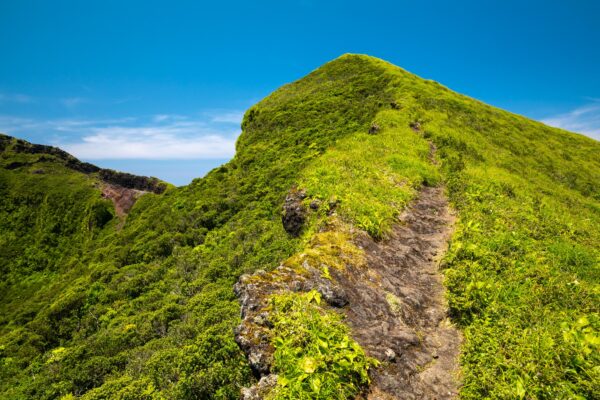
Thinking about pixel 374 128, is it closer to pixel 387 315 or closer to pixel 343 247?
pixel 343 247

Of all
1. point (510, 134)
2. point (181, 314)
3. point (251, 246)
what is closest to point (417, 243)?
point (251, 246)

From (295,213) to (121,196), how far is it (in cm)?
6958

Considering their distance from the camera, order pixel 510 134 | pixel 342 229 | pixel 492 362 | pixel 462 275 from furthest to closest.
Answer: pixel 510 134 → pixel 342 229 → pixel 462 275 → pixel 492 362

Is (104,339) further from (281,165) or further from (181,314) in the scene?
(281,165)

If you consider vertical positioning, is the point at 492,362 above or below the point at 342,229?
below

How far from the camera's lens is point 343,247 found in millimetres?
12508

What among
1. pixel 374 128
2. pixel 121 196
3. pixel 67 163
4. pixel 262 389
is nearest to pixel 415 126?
pixel 374 128

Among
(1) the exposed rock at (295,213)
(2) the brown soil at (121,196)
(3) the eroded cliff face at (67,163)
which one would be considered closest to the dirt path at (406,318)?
(1) the exposed rock at (295,213)

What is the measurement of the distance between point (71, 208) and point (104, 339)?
6322 cm

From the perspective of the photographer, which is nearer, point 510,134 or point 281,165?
point 281,165

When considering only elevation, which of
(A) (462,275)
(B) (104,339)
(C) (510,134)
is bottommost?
(B) (104,339)

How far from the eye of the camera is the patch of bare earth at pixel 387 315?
7828 millimetres

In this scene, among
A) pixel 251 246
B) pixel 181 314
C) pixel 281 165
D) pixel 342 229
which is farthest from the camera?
pixel 281 165

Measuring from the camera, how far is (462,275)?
38.2 feet
